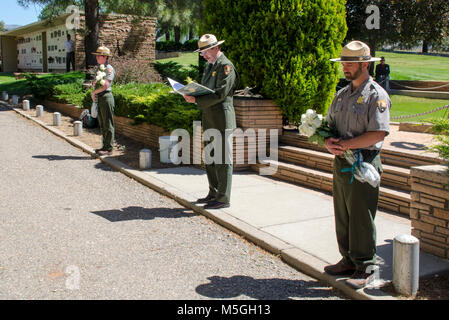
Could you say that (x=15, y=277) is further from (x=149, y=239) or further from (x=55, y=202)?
(x=55, y=202)

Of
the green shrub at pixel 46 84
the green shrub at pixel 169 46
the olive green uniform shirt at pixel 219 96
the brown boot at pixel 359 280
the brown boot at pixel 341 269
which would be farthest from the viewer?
the green shrub at pixel 169 46

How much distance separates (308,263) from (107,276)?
187cm

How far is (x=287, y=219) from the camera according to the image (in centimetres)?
588

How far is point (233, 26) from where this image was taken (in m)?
8.98

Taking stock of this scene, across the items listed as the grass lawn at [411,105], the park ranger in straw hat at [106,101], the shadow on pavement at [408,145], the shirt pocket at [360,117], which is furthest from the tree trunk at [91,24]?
the shirt pocket at [360,117]

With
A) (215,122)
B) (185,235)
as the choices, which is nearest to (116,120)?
(215,122)

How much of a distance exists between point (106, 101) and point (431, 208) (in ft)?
23.5

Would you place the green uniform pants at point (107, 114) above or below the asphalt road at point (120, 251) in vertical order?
above

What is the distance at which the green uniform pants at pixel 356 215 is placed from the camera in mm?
3891

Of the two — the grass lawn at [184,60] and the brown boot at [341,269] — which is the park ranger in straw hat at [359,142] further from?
the grass lawn at [184,60]

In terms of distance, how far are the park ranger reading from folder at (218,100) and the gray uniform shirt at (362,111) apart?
2342 mm

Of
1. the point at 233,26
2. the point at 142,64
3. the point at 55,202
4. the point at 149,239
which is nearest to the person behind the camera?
the point at 149,239

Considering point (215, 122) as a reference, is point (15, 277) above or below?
below

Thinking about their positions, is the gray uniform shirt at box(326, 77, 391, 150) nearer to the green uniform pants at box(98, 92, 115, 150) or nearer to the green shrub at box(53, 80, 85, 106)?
the green uniform pants at box(98, 92, 115, 150)
